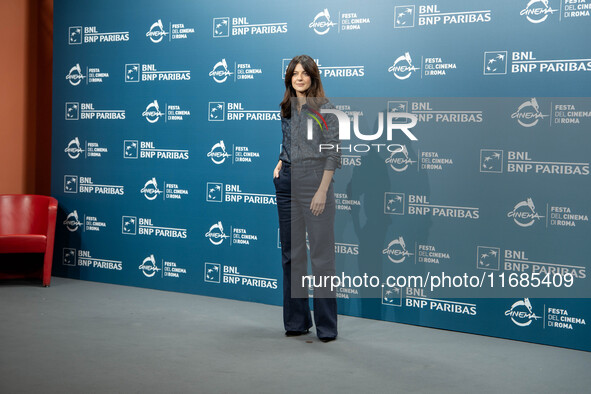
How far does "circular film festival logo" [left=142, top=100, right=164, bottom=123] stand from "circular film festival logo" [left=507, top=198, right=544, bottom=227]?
295 centimetres

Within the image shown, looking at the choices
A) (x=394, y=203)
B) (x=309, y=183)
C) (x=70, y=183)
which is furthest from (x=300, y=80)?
(x=70, y=183)

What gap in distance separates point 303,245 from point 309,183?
1.35ft

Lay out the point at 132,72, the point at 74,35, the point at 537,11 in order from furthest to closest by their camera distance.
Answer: the point at 74,35 < the point at 132,72 < the point at 537,11

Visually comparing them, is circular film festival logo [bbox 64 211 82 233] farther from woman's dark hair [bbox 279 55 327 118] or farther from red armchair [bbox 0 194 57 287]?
woman's dark hair [bbox 279 55 327 118]

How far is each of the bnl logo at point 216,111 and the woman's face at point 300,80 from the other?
135cm

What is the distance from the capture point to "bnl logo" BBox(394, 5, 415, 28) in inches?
180

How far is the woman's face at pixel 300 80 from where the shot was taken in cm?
406

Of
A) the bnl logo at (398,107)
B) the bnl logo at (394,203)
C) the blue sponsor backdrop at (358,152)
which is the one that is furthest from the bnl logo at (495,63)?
the bnl logo at (394,203)

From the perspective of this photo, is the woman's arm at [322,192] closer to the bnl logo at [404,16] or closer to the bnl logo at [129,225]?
the bnl logo at [404,16]

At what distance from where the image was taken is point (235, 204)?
17.4 feet

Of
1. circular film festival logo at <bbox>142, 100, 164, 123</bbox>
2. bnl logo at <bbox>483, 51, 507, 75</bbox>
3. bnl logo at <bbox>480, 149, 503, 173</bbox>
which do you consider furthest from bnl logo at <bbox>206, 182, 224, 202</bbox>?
bnl logo at <bbox>483, 51, 507, 75</bbox>

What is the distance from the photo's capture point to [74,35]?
6.03 m

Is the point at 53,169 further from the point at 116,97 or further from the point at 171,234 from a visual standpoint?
the point at 171,234

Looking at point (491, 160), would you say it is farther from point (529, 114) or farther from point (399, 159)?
point (399, 159)
